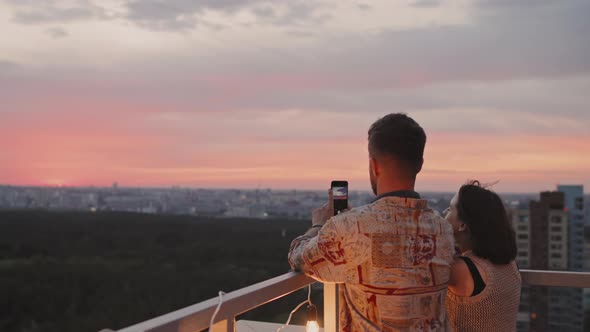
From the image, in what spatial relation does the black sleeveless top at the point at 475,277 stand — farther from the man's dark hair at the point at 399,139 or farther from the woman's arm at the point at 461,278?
the man's dark hair at the point at 399,139

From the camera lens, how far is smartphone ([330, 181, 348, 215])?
1565 mm

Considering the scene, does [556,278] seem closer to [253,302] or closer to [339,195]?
[339,195]

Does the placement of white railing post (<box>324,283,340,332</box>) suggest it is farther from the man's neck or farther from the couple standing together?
the man's neck


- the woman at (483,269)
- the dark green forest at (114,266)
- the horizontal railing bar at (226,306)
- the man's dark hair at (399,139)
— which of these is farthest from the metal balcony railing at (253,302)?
the dark green forest at (114,266)

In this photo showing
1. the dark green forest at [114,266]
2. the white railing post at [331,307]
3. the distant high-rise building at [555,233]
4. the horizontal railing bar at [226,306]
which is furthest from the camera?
the distant high-rise building at [555,233]

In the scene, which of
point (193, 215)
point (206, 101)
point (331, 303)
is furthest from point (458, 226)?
point (193, 215)

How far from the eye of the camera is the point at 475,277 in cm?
150

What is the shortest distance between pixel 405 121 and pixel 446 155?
20.4 meters

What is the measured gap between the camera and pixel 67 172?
3706 centimetres

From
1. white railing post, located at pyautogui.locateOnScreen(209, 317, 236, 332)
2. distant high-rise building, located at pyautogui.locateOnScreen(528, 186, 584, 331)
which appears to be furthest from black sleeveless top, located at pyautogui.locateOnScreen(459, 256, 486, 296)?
distant high-rise building, located at pyautogui.locateOnScreen(528, 186, 584, 331)

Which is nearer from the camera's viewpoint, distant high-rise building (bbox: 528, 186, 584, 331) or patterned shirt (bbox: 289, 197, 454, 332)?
patterned shirt (bbox: 289, 197, 454, 332)

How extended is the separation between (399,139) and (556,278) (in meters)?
0.98

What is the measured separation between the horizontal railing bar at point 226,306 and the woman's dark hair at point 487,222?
20.5 inches

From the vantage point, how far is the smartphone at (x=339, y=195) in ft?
5.14
